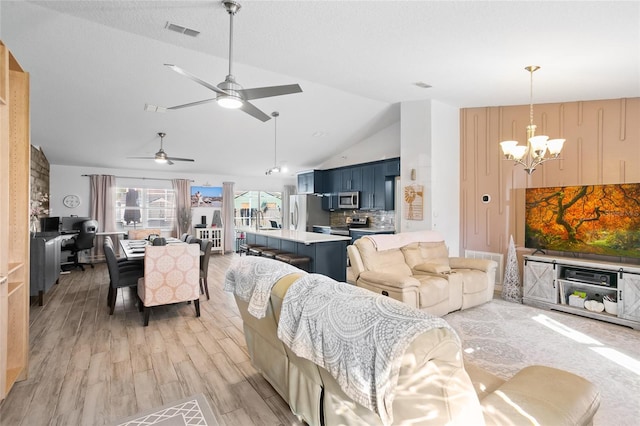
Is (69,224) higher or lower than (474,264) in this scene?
higher

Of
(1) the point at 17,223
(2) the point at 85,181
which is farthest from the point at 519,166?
(2) the point at 85,181

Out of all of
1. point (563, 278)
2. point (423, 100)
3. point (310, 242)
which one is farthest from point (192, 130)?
point (563, 278)

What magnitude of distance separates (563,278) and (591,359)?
1510mm

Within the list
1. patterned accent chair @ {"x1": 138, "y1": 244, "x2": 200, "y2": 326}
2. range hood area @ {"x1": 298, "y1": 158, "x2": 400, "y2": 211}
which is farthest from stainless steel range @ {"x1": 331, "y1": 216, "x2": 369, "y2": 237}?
patterned accent chair @ {"x1": 138, "y1": 244, "x2": 200, "y2": 326}

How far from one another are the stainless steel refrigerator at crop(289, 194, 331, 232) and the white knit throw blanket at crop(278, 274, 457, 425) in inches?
257

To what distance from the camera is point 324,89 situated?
16.0 feet

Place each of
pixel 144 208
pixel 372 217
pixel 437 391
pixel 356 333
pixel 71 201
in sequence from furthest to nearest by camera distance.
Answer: pixel 144 208
pixel 372 217
pixel 71 201
pixel 356 333
pixel 437 391

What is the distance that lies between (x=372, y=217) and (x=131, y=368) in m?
5.60

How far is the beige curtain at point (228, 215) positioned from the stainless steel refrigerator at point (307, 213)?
1.78m

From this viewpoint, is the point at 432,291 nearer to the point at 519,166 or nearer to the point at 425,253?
the point at 425,253

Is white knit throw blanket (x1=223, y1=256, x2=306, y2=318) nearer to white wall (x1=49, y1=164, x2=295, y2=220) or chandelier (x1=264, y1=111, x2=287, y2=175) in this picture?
chandelier (x1=264, y1=111, x2=287, y2=175)

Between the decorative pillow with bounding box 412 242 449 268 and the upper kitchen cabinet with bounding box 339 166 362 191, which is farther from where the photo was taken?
the upper kitchen cabinet with bounding box 339 166 362 191

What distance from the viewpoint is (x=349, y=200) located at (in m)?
7.45

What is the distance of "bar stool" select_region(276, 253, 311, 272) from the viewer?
4.38 meters
